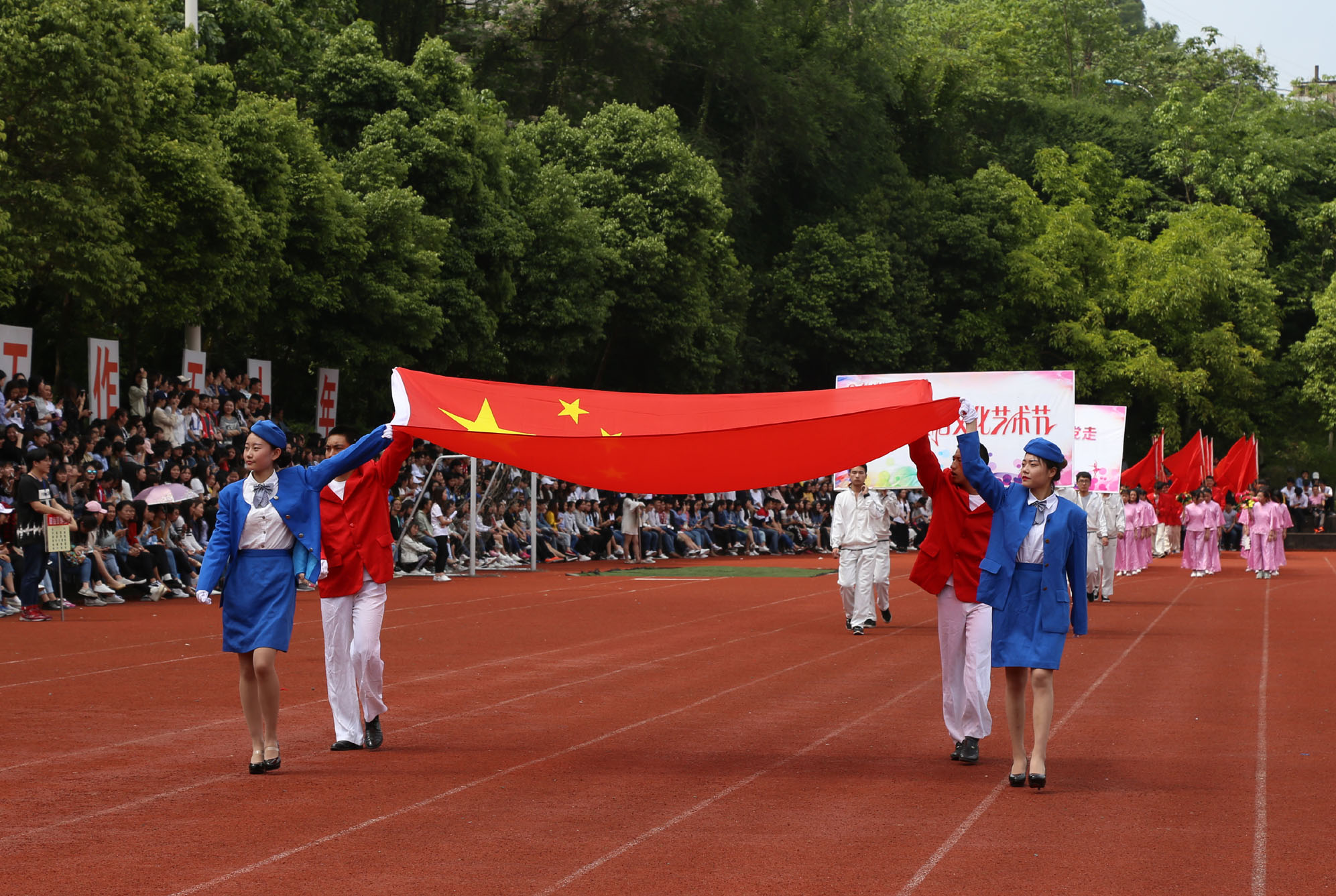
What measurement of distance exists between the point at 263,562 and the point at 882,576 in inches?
400

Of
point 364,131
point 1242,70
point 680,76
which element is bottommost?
point 364,131

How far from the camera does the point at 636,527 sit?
104ft

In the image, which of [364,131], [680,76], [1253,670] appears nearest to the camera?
[1253,670]

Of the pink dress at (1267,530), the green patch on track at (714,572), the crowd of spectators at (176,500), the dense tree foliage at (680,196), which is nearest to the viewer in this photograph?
the crowd of spectators at (176,500)

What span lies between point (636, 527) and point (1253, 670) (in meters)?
19.2

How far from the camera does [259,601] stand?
810cm

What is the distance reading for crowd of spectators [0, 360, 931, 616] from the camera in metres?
18.4

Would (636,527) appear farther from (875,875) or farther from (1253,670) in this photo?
(875,875)

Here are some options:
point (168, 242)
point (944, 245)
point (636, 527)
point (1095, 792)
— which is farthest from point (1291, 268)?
point (1095, 792)

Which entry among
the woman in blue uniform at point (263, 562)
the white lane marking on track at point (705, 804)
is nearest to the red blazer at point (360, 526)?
the woman in blue uniform at point (263, 562)

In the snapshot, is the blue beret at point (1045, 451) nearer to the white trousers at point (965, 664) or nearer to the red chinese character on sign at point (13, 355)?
the white trousers at point (965, 664)

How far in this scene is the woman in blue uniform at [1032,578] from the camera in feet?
25.4

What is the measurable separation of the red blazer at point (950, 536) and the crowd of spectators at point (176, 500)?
10.4 m

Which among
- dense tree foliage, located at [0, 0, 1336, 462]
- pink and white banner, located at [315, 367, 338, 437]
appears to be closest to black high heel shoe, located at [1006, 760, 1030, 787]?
dense tree foliage, located at [0, 0, 1336, 462]
